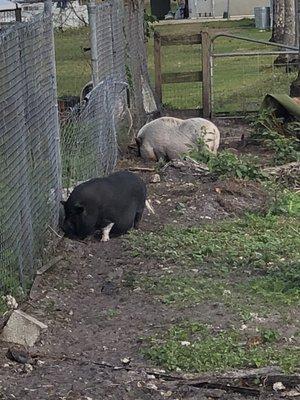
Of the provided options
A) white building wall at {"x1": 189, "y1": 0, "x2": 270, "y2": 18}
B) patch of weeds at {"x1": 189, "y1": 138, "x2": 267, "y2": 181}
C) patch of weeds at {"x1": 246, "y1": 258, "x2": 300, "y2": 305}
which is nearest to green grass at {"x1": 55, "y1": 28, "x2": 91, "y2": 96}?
patch of weeds at {"x1": 189, "y1": 138, "x2": 267, "y2": 181}

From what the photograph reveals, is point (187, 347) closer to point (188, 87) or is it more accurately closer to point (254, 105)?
point (254, 105)

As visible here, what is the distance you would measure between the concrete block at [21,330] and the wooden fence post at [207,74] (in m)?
10.6

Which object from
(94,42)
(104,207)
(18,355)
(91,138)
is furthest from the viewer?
(94,42)

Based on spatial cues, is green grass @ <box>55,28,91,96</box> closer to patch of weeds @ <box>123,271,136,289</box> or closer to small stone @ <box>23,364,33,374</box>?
patch of weeds @ <box>123,271,136,289</box>

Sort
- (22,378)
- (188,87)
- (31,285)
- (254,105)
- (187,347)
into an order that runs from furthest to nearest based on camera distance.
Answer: (188,87) → (254,105) → (31,285) → (187,347) → (22,378)

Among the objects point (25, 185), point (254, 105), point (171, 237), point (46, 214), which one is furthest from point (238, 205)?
point (254, 105)

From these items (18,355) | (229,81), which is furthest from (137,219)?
(229,81)

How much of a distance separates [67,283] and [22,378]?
80.9 inches

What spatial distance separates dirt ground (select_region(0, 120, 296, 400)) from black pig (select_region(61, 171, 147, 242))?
0.13 metres

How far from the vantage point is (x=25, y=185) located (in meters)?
7.21

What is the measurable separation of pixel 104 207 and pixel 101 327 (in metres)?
2.28

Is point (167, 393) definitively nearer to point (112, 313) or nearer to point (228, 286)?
point (112, 313)

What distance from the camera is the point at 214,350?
590cm

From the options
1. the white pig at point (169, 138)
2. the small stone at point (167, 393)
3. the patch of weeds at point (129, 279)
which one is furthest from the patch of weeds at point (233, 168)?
the small stone at point (167, 393)
